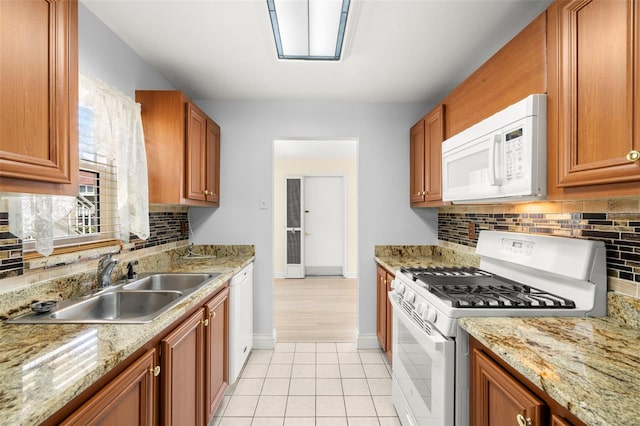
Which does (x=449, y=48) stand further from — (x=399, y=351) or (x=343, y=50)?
(x=399, y=351)

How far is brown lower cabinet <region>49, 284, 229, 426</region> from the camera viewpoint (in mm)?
872

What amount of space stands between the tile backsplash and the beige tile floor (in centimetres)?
145

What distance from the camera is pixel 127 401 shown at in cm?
100

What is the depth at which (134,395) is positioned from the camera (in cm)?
104

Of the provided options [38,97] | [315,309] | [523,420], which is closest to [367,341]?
[315,309]

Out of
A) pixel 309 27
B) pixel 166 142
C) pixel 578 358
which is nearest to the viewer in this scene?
pixel 578 358

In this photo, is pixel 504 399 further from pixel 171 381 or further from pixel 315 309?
pixel 315 309

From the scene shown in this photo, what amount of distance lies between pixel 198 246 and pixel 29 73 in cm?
219

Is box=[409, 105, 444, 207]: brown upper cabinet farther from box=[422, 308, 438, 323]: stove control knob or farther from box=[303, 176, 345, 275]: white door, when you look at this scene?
box=[303, 176, 345, 275]: white door

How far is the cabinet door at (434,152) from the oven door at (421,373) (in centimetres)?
95

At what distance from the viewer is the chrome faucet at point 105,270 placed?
1634 mm

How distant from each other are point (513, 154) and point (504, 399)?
971mm

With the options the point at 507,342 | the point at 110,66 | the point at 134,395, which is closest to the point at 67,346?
the point at 134,395

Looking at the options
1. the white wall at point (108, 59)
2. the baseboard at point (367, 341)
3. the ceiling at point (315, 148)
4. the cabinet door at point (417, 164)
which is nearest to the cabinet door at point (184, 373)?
the white wall at point (108, 59)
